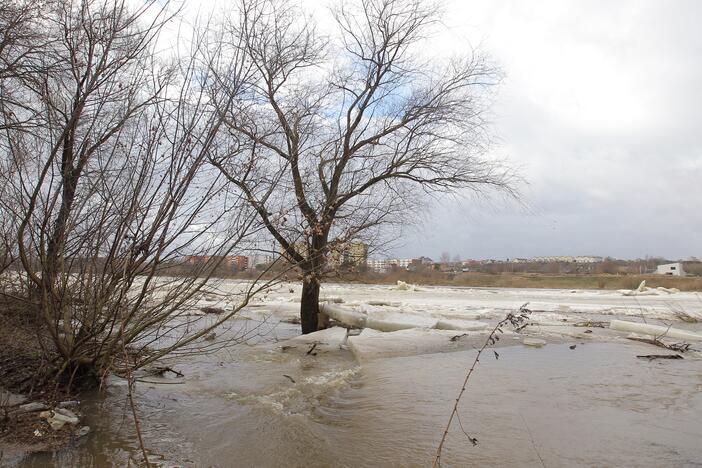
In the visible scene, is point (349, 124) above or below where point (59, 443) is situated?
above

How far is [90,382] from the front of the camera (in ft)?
21.1

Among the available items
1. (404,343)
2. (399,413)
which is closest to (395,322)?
(404,343)

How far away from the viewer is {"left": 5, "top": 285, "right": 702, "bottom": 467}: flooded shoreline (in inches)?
197

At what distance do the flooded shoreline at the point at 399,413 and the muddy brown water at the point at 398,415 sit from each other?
21mm

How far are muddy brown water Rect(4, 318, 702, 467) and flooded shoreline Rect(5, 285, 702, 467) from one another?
0.8 inches

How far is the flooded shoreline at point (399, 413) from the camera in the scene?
501 cm

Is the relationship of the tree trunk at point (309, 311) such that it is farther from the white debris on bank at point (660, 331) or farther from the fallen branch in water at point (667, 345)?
the white debris on bank at point (660, 331)

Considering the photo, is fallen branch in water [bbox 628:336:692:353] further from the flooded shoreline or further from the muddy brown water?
the muddy brown water

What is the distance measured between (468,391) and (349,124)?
6.74 m

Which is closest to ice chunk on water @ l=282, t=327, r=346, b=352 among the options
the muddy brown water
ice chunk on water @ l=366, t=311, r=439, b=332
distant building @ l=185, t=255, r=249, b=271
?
the muddy brown water

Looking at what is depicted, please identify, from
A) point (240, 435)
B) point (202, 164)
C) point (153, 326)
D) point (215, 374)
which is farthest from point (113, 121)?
point (215, 374)

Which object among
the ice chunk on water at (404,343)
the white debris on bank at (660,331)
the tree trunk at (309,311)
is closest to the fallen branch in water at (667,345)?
the white debris on bank at (660,331)

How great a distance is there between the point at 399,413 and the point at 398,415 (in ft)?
0.28

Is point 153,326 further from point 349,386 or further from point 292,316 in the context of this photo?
point 292,316
